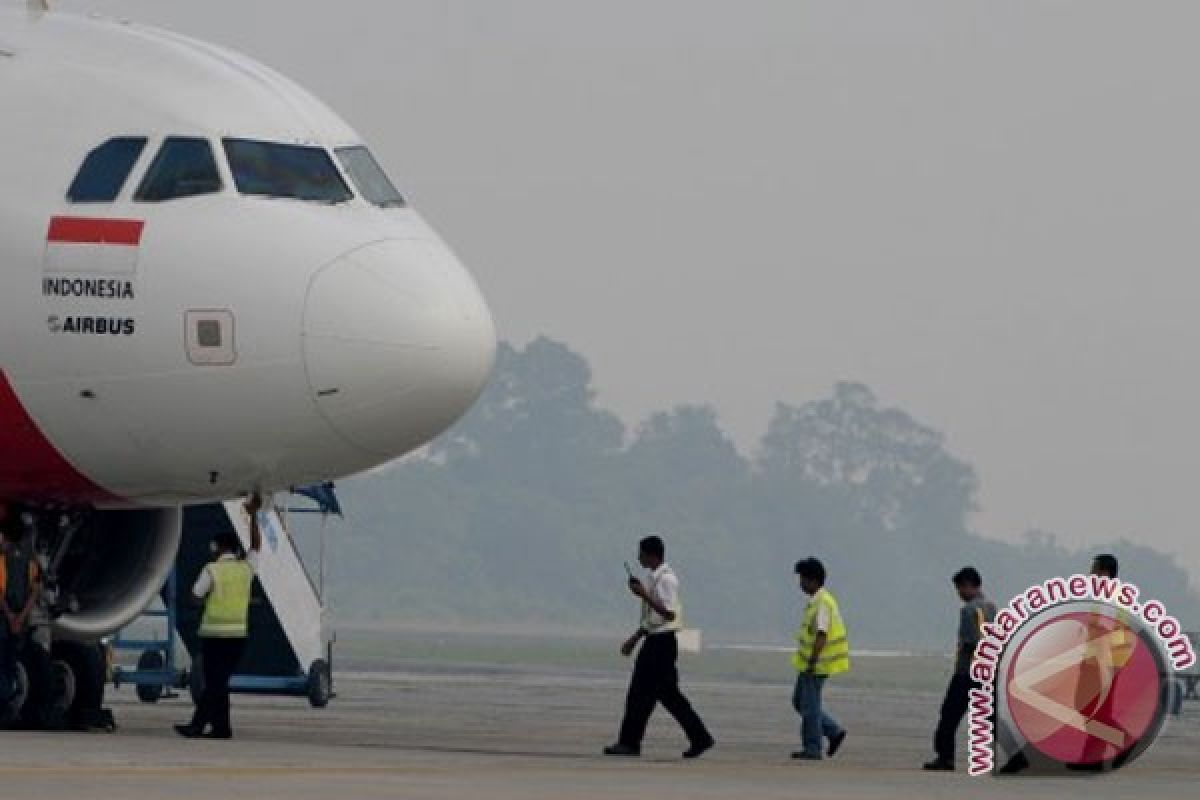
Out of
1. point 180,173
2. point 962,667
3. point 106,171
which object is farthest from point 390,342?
point 962,667

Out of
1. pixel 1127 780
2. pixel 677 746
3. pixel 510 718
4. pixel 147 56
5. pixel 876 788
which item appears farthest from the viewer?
pixel 510 718

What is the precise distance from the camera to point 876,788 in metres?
27.9

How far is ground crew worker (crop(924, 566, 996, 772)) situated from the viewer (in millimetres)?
32312

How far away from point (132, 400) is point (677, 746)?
8486 mm

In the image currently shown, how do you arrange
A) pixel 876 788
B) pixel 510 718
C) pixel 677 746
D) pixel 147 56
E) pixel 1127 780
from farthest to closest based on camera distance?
pixel 510 718
pixel 677 746
pixel 147 56
pixel 1127 780
pixel 876 788

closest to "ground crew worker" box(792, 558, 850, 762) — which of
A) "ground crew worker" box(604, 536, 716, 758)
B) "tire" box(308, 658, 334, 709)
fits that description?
"ground crew worker" box(604, 536, 716, 758)

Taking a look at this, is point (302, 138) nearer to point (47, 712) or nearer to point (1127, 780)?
point (47, 712)

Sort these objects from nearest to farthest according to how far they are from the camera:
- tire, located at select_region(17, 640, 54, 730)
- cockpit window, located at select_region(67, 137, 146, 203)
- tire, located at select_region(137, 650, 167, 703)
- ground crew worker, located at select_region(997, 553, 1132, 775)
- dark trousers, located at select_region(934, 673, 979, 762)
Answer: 1. ground crew worker, located at select_region(997, 553, 1132, 775)
2. cockpit window, located at select_region(67, 137, 146, 203)
3. dark trousers, located at select_region(934, 673, 979, 762)
4. tire, located at select_region(17, 640, 54, 730)
5. tire, located at select_region(137, 650, 167, 703)

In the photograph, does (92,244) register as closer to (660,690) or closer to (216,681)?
(216,681)

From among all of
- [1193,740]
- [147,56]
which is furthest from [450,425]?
[1193,740]

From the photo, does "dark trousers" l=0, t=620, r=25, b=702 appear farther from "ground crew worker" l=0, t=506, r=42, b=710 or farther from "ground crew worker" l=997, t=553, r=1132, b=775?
"ground crew worker" l=997, t=553, r=1132, b=775

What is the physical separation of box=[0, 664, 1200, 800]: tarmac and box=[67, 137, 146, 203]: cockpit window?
Answer: 182 inches

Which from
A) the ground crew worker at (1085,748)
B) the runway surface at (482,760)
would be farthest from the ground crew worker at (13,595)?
the ground crew worker at (1085,748)

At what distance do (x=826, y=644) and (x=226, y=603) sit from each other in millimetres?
5585
